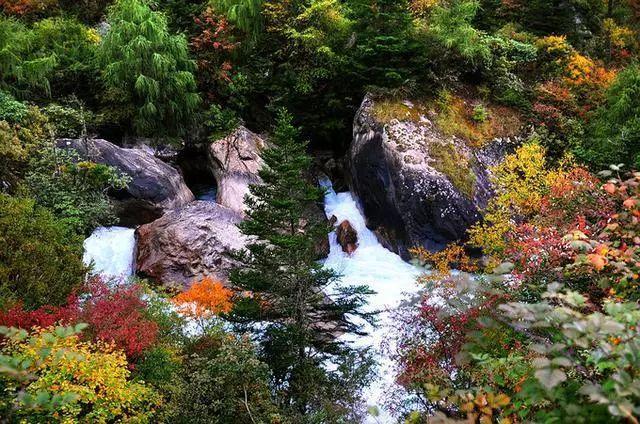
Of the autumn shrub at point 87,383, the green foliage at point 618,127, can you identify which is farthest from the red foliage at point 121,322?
the green foliage at point 618,127

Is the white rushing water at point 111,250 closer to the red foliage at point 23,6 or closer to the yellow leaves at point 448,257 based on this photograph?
the yellow leaves at point 448,257

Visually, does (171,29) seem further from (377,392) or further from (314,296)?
(377,392)

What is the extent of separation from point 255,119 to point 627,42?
799 inches

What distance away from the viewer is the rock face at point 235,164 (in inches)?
715

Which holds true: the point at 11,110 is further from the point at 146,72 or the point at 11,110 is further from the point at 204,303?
the point at 204,303

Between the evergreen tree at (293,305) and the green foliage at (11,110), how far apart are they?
35.6ft

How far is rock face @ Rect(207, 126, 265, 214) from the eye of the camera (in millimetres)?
18156

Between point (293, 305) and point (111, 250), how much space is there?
354 inches

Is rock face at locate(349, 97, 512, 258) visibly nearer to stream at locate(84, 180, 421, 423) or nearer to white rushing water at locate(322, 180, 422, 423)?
white rushing water at locate(322, 180, 422, 423)

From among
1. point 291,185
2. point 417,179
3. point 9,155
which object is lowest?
point 417,179

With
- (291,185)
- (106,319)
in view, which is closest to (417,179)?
(291,185)

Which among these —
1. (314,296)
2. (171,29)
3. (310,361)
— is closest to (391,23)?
(171,29)

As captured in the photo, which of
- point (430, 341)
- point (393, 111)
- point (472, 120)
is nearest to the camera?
point (430, 341)

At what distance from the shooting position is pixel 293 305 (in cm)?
977
